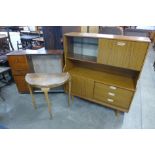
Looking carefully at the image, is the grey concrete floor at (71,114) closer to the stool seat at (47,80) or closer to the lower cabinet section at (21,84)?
the lower cabinet section at (21,84)

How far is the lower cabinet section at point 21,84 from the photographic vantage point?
2.38 metres

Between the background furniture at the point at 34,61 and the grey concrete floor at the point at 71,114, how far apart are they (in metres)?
0.55

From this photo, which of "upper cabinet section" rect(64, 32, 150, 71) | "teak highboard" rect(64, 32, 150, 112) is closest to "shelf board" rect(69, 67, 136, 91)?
"teak highboard" rect(64, 32, 150, 112)

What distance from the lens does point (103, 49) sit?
166 cm

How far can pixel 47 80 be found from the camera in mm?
1800

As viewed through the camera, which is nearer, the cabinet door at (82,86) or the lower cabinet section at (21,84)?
the cabinet door at (82,86)

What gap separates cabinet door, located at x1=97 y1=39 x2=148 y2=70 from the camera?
4.83 feet

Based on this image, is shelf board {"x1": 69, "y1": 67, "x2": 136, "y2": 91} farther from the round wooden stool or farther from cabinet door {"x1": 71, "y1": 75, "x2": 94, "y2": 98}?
the round wooden stool

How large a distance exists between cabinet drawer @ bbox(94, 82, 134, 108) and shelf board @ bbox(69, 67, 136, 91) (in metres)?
0.06

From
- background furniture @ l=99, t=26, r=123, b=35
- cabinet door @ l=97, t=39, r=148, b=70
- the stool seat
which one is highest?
background furniture @ l=99, t=26, r=123, b=35

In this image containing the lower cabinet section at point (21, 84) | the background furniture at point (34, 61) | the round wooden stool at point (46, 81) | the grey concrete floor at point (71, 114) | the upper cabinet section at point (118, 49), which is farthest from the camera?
the lower cabinet section at point (21, 84)

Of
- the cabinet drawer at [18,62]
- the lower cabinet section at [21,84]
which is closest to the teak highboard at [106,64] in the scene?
the cabinet drawer at [18,62]

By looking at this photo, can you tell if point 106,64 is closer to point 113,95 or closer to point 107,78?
point 107,78

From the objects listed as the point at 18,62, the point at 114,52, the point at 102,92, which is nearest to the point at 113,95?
the point at 102,92
